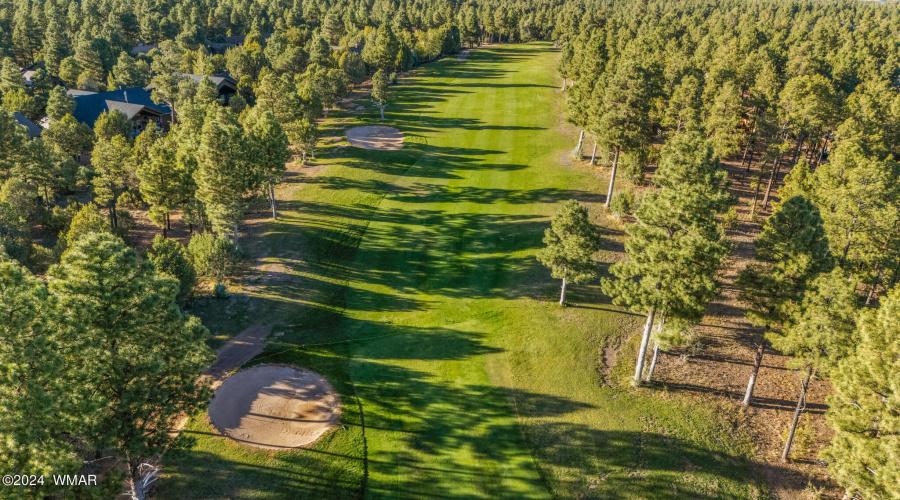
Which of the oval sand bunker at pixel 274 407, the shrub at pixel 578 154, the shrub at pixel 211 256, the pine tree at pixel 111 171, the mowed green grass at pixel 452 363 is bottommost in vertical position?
the oval sand bunker at pixel 274 407

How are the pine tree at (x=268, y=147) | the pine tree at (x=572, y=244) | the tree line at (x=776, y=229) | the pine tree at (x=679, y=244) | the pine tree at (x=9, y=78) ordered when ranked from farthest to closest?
the pine tree at (x=9, y=78) → the pine tree at (x=268, y=147) → the pine tree at (x=572, y=244) → the pine tree at (x=679, y=244) → the tree line at (x=776, y=229)

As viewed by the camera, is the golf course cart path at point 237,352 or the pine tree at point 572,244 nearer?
the golf course cart path at point 237,352

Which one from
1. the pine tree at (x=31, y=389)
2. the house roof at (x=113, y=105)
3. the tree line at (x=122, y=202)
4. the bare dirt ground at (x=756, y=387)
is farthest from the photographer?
the house roof at (x=113, y=105)

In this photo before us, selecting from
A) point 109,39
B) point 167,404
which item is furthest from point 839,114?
point 109,39

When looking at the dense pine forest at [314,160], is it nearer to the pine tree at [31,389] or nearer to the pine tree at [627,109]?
the pine tree at [31,389]

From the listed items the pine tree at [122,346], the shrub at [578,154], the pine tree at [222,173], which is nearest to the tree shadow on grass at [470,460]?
the pine tree at [122,346]

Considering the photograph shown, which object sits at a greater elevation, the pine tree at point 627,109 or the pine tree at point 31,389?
the pine tree at point 627,109

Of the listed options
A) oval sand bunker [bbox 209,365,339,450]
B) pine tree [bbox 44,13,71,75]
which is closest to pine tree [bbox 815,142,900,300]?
oval sand bunker [bbox 209,365,339,450]
